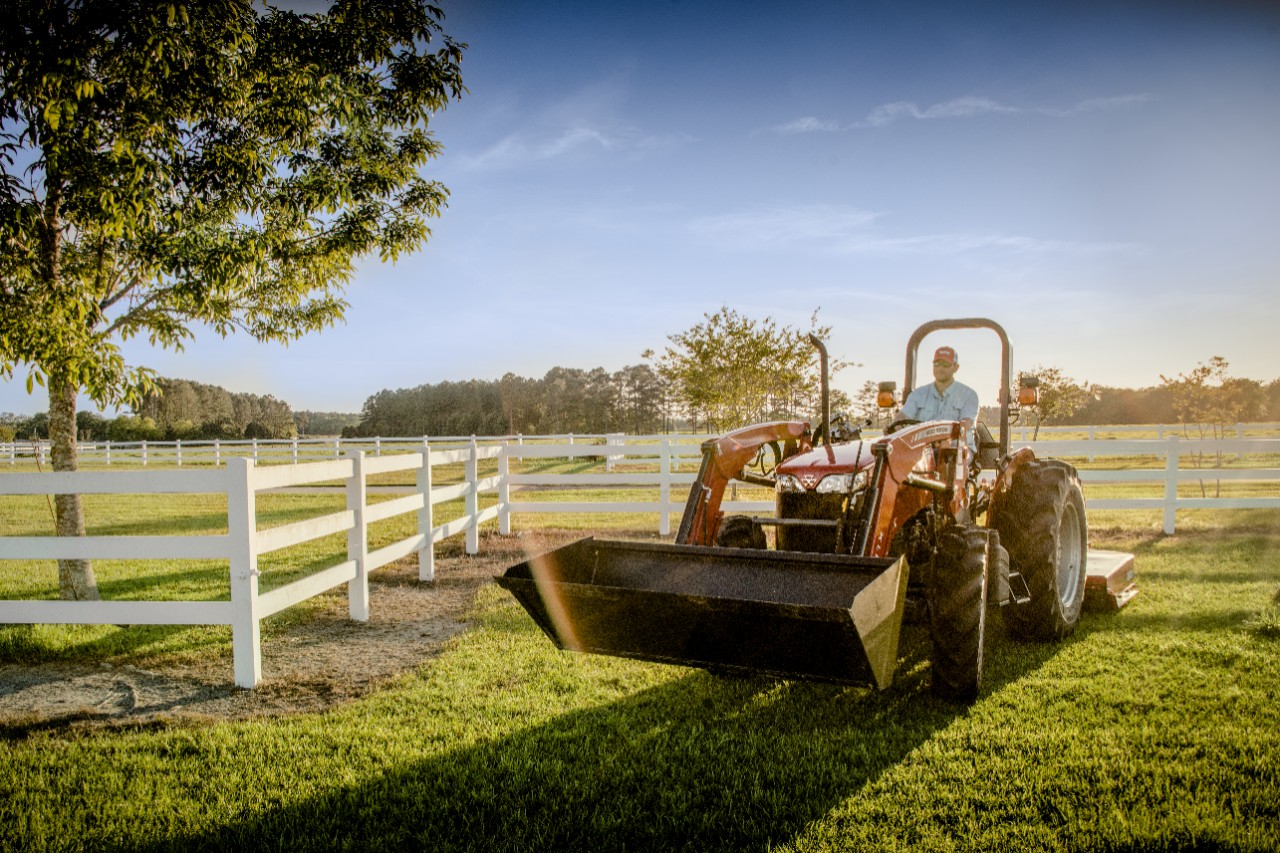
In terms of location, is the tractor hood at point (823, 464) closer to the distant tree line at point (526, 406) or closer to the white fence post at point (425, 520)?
the white fence post at point (425, 520)

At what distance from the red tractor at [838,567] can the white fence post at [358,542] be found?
3121 millimetres

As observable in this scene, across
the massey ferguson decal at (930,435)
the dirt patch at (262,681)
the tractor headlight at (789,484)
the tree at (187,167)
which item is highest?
the tree at (187,167)

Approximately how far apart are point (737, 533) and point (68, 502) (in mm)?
5586

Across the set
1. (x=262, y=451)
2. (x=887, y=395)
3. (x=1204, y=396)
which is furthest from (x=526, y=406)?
(x=887, y=395)

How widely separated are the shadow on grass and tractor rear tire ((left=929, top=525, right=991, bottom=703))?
0.17m

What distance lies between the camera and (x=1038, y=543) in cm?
518

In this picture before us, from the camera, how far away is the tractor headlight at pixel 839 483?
445 cm

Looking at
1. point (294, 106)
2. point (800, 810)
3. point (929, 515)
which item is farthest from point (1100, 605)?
point (294, 106)

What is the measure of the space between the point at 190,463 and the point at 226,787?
86.2 feet

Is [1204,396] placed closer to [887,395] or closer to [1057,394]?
[1057,394]

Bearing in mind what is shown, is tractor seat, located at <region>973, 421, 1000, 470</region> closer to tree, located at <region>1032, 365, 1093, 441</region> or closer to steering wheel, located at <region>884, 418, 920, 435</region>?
steering wheel, located at <region>884, 418, 920, 435</region>

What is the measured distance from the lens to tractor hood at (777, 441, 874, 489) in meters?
4.55

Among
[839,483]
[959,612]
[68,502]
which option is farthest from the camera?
[68,502]

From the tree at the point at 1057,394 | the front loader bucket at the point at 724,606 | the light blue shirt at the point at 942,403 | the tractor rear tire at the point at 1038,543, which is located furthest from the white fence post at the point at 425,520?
the tree at the point at 1057,394
